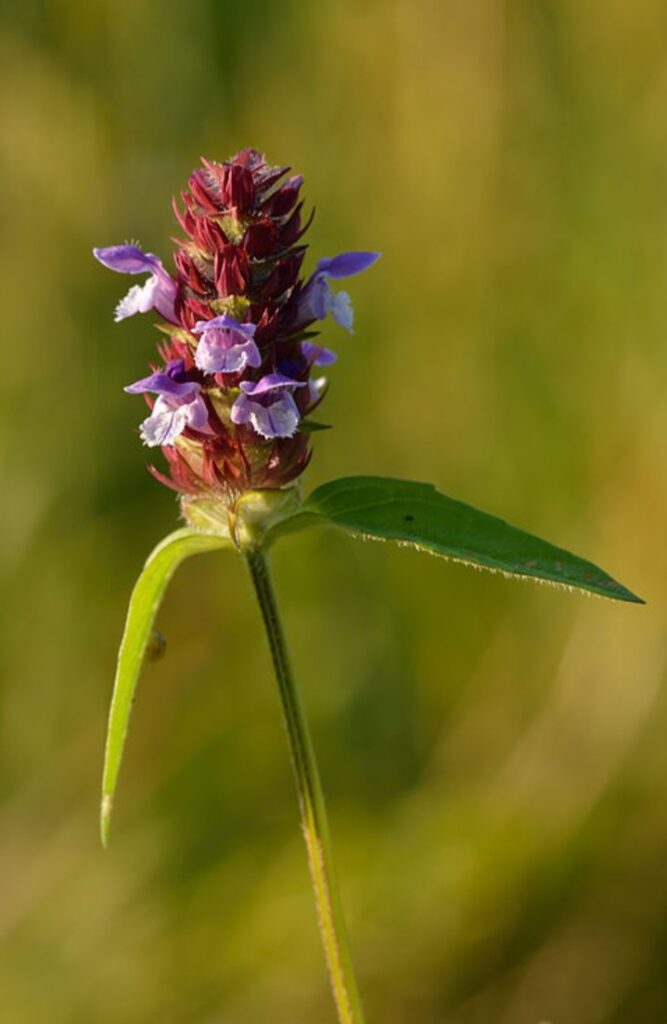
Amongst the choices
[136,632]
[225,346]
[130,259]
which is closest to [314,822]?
[136,632]

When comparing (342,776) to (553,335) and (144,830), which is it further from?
(553,335)

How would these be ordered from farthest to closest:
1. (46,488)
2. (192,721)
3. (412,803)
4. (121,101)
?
(121,101), (46,488), (192,721), (412,803)

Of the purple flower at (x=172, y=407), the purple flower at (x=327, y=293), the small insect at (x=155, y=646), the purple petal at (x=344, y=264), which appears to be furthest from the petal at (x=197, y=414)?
the small insect at (x=155, y=646)

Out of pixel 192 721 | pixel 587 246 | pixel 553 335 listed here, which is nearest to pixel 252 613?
pixel 192 721

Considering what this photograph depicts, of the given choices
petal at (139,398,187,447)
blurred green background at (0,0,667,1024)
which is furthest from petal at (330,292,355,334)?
blurred green background at (0,0,667,1024)

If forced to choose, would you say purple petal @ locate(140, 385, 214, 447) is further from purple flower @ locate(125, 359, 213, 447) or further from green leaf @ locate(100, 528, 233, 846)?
Result: green leaf @ locate(100, 528, 233, 846)
